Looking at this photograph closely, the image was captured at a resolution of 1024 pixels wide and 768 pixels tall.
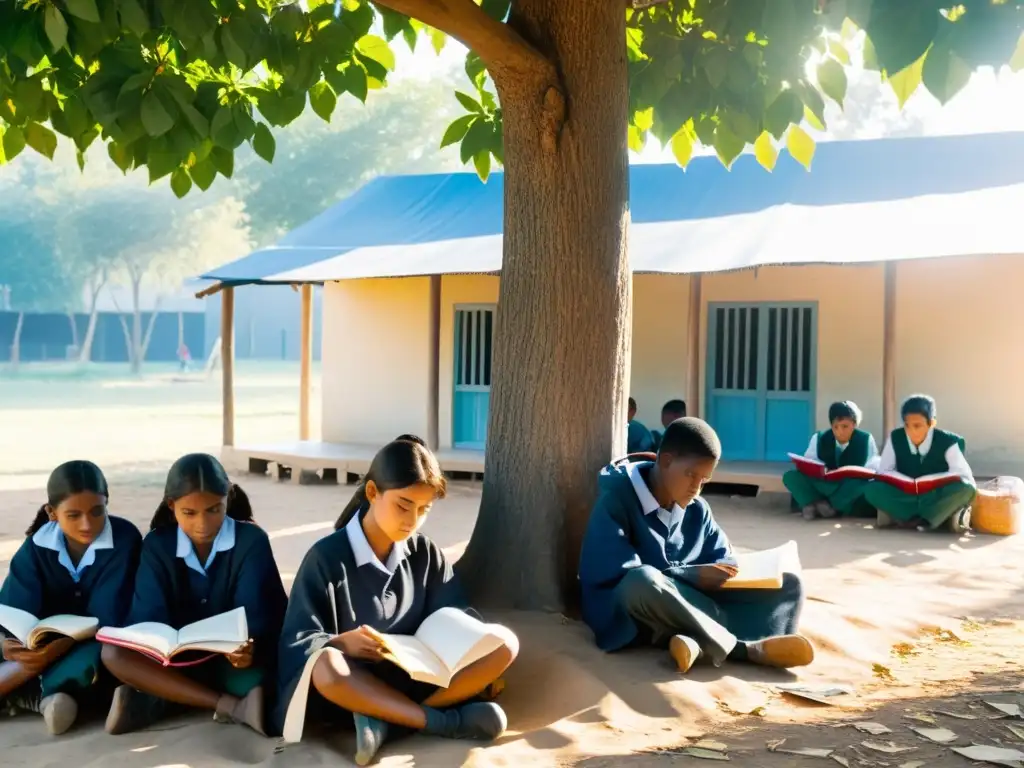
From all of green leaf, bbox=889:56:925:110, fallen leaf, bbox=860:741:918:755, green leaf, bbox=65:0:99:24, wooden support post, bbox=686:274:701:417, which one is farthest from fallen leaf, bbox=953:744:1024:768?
wooden support post, bbox=686:274:701:417

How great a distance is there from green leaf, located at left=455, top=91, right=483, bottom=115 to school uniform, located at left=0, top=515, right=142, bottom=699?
2839 mm

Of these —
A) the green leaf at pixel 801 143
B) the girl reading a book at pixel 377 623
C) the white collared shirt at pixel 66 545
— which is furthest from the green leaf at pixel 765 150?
the white collared shirt at pixel 66 545

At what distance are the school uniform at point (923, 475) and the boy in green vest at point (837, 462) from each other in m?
0.28

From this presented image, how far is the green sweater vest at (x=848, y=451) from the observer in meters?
10.0

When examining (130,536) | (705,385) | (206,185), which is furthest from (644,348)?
(130,536)

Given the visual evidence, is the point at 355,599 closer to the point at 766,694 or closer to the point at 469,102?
the point at 766,694

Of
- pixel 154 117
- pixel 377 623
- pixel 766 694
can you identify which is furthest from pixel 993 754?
pixel 154 117

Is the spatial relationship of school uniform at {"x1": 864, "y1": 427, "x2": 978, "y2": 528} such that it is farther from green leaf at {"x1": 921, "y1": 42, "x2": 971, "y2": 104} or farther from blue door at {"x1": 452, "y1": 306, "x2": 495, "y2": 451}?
green leaf at {"x1": 921, "y1": 42, "x2": 971, "y2": 104}

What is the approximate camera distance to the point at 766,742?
382 centimetres

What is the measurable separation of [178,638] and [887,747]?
2334 millimetres

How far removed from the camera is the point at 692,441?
15.7 ft

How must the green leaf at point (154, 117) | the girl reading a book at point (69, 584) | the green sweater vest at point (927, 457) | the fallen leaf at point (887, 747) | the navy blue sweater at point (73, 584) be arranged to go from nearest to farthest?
the fallen leaf at point (887, 747) < the girl reading a book at point (69, 584) < the navy blue sweater at point (73, 584) < the green leaf at point (154, 117) < the green sweater vest at point (927, 457)

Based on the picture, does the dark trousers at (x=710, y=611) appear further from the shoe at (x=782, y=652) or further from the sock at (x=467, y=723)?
the sock at (x=467, y=723)

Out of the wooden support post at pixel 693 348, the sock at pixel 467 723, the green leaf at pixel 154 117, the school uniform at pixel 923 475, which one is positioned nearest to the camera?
the sock at pixel 467 723
